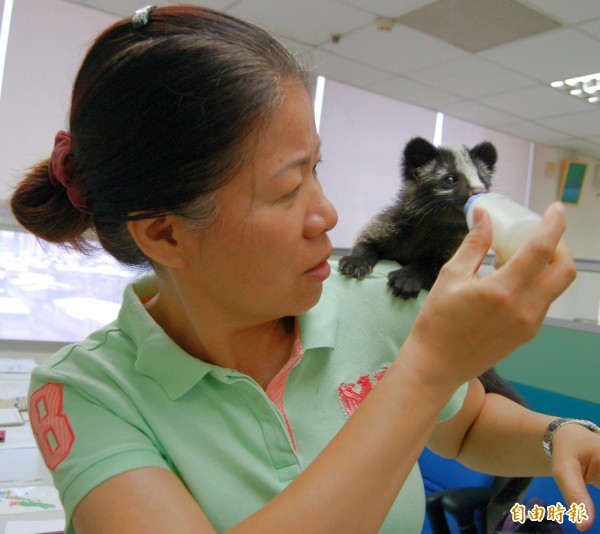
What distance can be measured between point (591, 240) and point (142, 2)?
6.37 meters

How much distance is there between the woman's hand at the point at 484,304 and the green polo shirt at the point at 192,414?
25 centimetres

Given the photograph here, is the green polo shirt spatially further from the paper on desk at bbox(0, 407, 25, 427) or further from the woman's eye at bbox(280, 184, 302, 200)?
the paper on desk at bbox(0, 407, 25, 427)

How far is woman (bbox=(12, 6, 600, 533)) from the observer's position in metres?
0.53

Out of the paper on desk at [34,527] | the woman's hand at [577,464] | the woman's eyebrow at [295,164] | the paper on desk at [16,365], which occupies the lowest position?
the paper on desk at [16,365]

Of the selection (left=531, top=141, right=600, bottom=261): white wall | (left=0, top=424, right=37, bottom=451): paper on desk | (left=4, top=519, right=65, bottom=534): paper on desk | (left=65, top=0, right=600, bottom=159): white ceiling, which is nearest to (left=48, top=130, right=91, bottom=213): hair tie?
(left=4, top=519, right=65, bottom=534): paper on desk

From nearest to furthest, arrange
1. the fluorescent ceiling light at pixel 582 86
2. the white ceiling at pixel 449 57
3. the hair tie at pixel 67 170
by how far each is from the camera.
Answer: the hair tie at pixel 67 170
the white ceiling at pixel 449 57
the fluorescent ceiling light at pixel 582 86

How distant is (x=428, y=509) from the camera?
197cm

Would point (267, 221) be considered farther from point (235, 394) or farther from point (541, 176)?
point (541, 176)

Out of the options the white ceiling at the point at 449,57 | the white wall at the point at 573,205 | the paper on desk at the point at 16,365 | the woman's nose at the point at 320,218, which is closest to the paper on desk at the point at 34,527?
the woman's nose at the point at 320,218

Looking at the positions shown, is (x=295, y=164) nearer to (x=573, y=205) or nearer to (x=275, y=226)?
(x=275, y=226)

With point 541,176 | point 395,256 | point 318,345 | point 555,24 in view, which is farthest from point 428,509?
point 541,176

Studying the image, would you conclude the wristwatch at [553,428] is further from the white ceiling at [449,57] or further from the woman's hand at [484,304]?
the white ceiling at [449,57]

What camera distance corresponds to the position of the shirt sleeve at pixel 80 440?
621 mm

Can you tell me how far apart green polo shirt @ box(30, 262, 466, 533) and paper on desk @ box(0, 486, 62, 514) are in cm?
87
